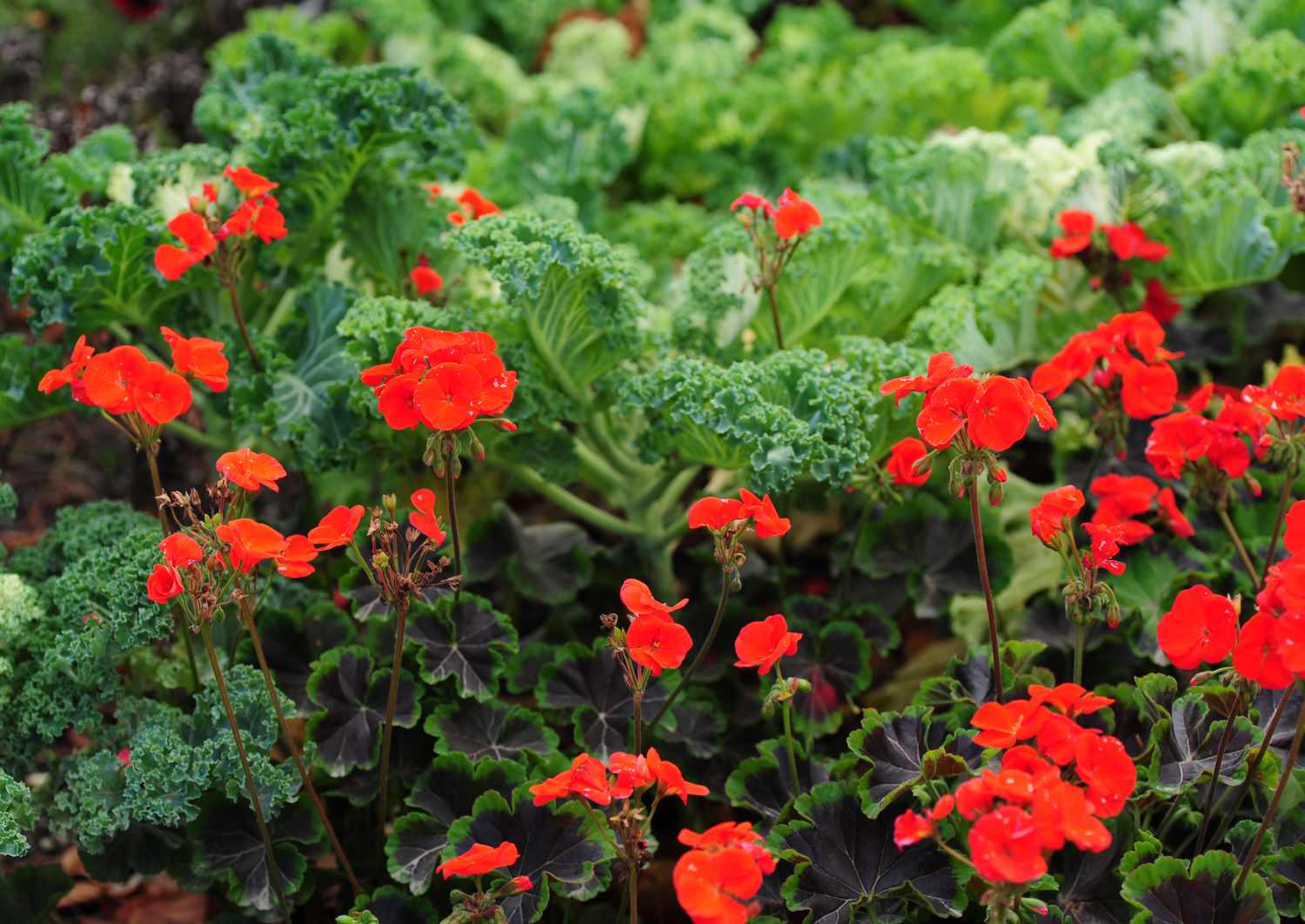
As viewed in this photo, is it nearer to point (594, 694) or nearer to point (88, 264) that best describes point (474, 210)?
point (88, 264)

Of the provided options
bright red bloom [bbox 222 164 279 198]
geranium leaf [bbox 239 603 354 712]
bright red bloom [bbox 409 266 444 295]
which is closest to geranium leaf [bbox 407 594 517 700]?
geranium leaf [bbox 239 603 354 712]

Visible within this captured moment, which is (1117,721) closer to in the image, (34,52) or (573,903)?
(573,903)

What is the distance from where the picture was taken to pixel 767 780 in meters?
1.75

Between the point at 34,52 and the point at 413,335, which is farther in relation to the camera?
the point at 34,52

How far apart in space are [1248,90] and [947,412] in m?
2.01

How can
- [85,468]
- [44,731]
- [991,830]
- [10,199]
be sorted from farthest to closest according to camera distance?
[85,468]
[10,199]
[44,731]
[991,830]

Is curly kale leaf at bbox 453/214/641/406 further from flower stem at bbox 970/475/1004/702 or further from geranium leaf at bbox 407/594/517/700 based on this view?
flower stem at bbox 970/475/1004/702

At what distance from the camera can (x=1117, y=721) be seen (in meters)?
1.73

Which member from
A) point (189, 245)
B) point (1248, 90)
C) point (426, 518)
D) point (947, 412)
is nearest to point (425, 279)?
point (189, 245)

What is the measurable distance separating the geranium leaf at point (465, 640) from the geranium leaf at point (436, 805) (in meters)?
0.11

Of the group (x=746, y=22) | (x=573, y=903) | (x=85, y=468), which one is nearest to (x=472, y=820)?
(x=573, y=903)

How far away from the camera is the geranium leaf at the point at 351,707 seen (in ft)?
5.80

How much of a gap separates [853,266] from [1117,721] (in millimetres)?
970

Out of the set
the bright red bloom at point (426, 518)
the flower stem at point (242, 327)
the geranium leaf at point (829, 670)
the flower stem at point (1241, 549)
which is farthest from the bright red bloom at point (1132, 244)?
the flower stem at point (242, 327)
